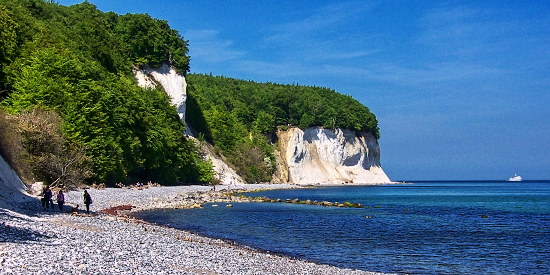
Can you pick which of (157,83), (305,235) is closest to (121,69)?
(157,83)

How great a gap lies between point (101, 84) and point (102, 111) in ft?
19.5

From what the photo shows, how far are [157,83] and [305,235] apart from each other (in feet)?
220

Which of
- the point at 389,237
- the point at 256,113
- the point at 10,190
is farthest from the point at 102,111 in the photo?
the point at 256,113

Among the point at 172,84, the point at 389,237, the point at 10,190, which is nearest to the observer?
the point at 10,190

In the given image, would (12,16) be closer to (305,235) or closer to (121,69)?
(121,69)

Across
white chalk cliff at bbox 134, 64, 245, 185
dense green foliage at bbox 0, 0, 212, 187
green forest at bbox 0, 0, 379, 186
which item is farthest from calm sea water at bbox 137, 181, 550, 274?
white chalk cliff at bbox 134, 64, 245, 185

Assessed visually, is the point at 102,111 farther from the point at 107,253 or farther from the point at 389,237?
the point at 107,253

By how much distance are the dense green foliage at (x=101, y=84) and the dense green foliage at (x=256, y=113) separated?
16.5m

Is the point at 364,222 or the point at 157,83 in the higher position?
the point at 157,83

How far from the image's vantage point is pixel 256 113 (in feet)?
441

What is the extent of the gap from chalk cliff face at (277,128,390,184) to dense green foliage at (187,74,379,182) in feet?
10.4

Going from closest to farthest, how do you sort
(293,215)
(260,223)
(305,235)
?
(305,235) < (260,223) < (293,215)

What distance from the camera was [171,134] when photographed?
76312 millimetres

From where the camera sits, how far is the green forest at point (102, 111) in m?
41.1
